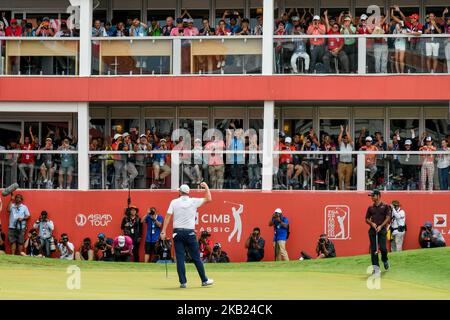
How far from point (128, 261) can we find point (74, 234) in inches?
96.7

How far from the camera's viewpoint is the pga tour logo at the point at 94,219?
1489 inches

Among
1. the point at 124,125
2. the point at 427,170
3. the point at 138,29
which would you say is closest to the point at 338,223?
the point at 427,170

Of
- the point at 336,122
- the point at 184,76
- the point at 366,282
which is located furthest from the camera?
the point at 336,122

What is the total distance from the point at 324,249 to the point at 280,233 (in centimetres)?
143

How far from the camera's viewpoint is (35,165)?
38.2m

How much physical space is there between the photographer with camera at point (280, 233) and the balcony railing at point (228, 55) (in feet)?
14.6

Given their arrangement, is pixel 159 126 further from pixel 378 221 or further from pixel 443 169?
pixel 378 221

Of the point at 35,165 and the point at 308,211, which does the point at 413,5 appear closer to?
the point at 308,211

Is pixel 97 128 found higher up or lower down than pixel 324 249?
higher up

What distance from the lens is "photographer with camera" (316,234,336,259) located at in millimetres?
35688

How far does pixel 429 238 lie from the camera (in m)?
36.0

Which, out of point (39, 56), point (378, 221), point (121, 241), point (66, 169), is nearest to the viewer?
point (378, 221)

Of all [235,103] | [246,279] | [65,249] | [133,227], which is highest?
[235,103]

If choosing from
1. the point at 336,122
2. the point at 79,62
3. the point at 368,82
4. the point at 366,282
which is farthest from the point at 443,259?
the point at 79,62
